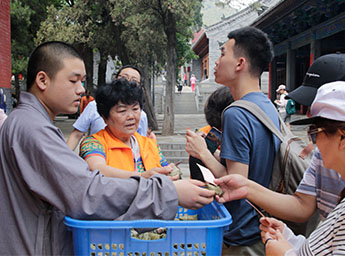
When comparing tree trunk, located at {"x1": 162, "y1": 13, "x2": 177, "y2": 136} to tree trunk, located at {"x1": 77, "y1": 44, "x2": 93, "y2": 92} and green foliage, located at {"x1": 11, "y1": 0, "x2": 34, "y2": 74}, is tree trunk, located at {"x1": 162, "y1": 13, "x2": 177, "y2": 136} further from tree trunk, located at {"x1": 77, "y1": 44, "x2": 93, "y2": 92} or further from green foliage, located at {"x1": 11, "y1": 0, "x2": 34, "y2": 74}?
tree trunk, located at {"x1": 77, "y1": 44, "x2": 93, "y2": 92}

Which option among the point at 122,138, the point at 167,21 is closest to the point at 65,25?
the point at 167,21

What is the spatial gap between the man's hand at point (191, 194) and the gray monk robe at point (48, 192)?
0.14 ft

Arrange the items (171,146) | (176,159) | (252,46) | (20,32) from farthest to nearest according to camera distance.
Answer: (20,32), (171,146), (176,159), (252,46)

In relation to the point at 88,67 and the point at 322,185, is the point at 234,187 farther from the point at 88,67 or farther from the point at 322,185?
the point at 88,67

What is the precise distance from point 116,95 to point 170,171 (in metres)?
0.92

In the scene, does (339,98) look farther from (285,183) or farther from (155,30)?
(155,30)

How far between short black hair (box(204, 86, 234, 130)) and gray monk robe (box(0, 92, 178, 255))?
4.88ft

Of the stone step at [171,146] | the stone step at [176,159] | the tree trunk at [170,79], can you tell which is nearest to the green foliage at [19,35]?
the tree trunk at [170,79]

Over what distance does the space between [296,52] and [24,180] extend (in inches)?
736

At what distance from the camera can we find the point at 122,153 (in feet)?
8.36

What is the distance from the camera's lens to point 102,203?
1490 mm

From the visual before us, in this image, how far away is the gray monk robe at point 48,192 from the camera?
1.47 meters

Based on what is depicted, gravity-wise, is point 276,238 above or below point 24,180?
below

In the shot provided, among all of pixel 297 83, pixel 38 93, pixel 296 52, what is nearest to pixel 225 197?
pixel 38 93
